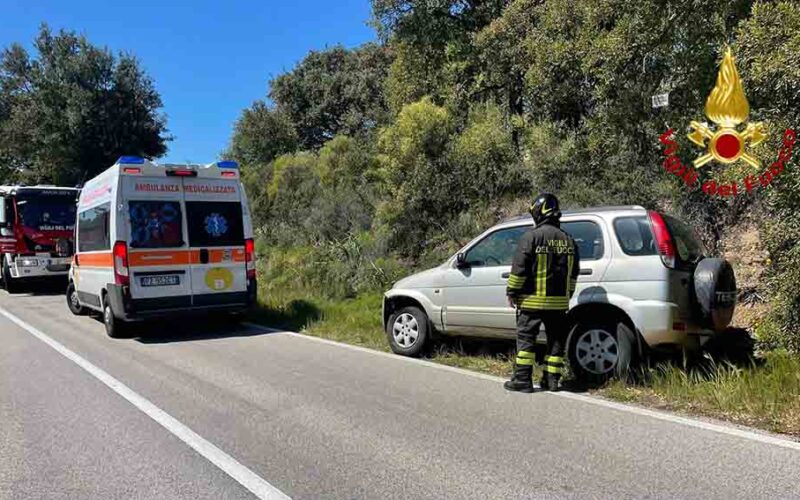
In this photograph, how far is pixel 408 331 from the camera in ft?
26.7

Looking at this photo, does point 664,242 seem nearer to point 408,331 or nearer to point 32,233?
point 408,331

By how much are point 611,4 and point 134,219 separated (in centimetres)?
744

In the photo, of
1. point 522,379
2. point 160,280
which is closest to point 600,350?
point 522,379

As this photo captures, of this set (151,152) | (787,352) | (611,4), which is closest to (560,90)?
(611,4)

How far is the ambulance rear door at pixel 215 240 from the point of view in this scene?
10.1 meters

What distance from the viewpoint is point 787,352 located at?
6227 millimetres

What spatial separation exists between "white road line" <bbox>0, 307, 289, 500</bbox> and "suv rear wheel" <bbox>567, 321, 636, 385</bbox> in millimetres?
3516

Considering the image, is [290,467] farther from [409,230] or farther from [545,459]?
[409,230]

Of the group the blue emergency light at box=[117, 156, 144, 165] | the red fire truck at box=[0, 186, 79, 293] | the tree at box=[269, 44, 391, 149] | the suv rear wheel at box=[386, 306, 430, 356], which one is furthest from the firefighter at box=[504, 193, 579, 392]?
the tree at box=[269, 44, 391, 149]

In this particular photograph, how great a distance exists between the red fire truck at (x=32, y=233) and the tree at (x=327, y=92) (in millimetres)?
16174

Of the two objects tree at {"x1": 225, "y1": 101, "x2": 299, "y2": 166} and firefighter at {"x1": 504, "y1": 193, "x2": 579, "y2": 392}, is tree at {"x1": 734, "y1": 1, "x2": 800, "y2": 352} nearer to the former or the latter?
firefighter at {"x1": 504, "y1": 193, "x2": 579, "y2": 392}

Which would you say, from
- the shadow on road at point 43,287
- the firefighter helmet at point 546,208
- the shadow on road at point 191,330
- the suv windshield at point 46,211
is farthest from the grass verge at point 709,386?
the shadow on road at point 43,287

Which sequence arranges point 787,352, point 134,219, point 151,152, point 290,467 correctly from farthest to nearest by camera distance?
point 151,152
point 134,219
point 787,352
point 290,467

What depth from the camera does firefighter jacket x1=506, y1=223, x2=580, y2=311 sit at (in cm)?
597
